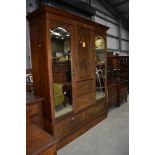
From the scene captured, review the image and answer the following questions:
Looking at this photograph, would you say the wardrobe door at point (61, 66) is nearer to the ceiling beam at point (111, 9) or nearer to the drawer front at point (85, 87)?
the drawer front at point (85, 87)

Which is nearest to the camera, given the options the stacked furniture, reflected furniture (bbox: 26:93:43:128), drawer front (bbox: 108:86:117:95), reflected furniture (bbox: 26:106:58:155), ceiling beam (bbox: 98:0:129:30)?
reflected furniture (bbox: 26:106:58:155)

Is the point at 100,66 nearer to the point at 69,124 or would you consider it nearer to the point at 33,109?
the point at 69,124

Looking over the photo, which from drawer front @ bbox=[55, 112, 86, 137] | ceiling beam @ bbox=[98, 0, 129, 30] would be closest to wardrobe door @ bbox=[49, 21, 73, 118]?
drawer front @ bbox=[55, 112, 86, 137]

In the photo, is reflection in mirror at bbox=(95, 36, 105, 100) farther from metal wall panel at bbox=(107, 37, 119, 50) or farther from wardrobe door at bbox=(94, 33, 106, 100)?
metal wall panel at bbox=(107, 37, 119, 50)

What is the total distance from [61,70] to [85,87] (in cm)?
69

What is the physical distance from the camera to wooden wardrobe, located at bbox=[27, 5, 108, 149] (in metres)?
2.31

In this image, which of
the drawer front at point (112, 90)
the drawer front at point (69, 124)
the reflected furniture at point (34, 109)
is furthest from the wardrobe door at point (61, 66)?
the drawer front at point (112, 90)

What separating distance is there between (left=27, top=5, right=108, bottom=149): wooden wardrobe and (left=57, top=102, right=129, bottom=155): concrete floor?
0.44ft

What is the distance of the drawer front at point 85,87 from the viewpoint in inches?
112
